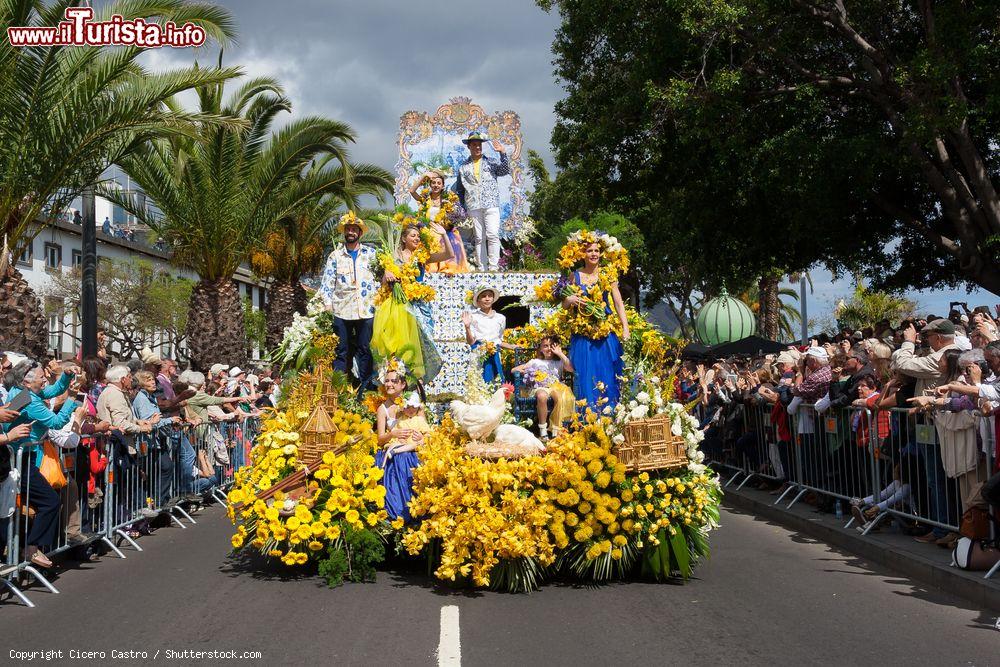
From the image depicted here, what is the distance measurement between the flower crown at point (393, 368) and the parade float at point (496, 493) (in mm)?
216

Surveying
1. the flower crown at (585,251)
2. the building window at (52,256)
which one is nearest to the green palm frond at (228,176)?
the flower crown at (585,251)

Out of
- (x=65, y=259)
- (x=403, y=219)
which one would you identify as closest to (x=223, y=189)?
(x=403, y=219)

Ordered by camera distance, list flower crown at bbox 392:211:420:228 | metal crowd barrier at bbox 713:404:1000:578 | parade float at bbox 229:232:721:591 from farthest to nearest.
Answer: flower crown at bbox 392:211:420:228, metal crowd barrier at bbox 713:404:1000:578, parade float at bbox 229:232:721:591

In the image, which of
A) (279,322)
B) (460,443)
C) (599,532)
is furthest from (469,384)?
(279,322)

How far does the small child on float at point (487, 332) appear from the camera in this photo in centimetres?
1105

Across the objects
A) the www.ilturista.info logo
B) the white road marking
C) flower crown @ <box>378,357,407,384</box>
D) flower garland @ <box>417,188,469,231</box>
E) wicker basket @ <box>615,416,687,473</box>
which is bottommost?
the white road marking

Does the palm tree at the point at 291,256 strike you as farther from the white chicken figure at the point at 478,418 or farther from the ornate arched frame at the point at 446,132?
the white chicken figure at the point at 478,418

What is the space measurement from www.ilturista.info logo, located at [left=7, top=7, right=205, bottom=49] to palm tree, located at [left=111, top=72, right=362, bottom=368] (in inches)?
136

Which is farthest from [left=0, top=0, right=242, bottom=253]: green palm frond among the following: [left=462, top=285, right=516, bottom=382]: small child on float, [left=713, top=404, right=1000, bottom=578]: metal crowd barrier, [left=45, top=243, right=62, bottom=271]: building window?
[left=45, top=243, right=62, bottom=271]: building window

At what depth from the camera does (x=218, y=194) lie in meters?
20.4

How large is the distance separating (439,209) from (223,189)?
25.7 feet

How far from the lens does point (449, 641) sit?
6281 millimetres

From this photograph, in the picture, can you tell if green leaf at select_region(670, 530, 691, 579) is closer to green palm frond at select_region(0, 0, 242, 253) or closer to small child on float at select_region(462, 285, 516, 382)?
small child on float at select_region(462, 285, 516, 382)

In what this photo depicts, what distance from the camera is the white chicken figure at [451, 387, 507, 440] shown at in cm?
845
